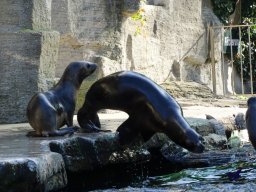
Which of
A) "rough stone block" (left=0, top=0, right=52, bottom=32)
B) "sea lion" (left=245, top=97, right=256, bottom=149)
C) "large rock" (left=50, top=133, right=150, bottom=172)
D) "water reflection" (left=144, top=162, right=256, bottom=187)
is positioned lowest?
"water reflection" (left=144, top=162, right=256, bottom=187)

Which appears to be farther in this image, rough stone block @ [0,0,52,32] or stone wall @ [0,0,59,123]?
rough stone block @ [0,0,52,32]

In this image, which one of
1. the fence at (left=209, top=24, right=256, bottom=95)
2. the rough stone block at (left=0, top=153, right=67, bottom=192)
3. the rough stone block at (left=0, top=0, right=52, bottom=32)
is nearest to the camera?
the rough stone block at (left=0, top=153, right=67, bottom=192)

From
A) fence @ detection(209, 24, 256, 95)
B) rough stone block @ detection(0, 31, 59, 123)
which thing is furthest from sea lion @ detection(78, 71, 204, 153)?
fence @ detection(209, 24, 256, 95)

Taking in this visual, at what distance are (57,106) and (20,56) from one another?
205cm

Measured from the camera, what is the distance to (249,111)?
230 inches

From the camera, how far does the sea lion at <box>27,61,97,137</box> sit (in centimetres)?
→ 611

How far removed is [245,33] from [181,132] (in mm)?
15468

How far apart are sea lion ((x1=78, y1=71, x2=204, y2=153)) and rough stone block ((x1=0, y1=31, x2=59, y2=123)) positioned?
6.35 feet

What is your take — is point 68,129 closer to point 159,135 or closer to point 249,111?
point 159,135

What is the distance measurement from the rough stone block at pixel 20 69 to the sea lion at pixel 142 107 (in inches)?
76.2

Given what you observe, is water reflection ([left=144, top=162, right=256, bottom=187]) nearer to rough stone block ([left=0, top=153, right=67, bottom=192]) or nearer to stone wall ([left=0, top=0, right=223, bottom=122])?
rough stone block ([left=0, top=153, right=67, bottom=192])

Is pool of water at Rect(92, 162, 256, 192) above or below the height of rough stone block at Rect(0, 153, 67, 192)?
below

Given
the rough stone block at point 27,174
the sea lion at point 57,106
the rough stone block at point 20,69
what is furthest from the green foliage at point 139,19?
the rough stone block at point 27,174

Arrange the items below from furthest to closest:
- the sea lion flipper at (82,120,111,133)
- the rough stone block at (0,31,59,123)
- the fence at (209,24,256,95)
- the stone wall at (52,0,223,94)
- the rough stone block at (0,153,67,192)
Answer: the fence at (209,24,256,95)
the stone wall at (52,0,223,94)
the rough stone block at (0,31,59,123)
the sea lion flipper at (82,120,111,133)
the rough stone block at (0,153,67,192)
